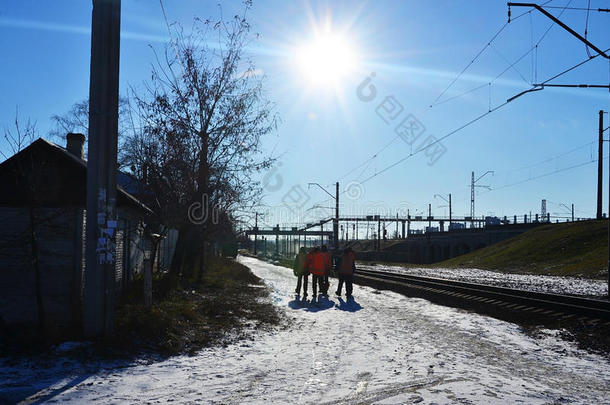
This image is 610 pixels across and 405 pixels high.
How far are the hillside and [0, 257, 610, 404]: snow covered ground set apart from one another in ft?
76.1

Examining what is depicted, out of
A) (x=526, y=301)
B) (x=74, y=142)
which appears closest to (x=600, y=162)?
(x=526, y=301)

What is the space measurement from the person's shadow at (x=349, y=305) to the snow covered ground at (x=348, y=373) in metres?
3.67

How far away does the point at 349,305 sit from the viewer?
15.9 m

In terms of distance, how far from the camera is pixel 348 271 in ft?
A: 58.3

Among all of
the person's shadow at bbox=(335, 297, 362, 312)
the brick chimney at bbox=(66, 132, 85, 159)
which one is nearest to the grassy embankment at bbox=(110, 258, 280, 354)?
the person's shadow at bbox=(335, 297, 362, 312)

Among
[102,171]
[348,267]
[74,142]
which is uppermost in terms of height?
[74,142]

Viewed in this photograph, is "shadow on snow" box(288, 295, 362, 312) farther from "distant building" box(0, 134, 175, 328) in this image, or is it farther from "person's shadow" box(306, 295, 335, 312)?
"distant building" box(0, 134, 175, 328)

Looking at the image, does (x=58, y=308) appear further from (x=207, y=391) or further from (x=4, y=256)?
(x=207, y=391)

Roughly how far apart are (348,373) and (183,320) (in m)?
4.58

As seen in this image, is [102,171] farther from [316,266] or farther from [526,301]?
[526,301]

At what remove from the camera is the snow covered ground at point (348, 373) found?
6.21 metres

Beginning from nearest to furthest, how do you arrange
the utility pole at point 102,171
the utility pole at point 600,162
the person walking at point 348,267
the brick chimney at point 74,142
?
the utility pole at point 102,171 < the brick chimney at point 74,142 < the person walking at point 348,267 < the utility pole at point 600,162

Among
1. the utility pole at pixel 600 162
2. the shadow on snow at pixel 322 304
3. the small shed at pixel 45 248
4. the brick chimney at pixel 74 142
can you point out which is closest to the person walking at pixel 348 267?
the shadow on snow at pixel 322 304

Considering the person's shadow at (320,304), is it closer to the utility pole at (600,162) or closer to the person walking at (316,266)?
the person walking at (316,266)
